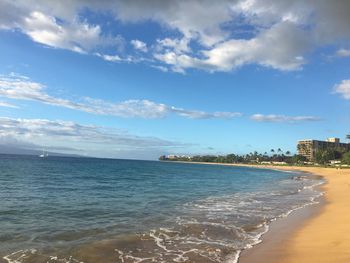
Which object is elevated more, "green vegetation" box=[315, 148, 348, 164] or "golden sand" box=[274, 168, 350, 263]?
"green vegetation" box=[315, 148, 348, 164]

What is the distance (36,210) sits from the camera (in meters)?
19.8

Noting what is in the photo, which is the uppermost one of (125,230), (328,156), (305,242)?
(328,156)

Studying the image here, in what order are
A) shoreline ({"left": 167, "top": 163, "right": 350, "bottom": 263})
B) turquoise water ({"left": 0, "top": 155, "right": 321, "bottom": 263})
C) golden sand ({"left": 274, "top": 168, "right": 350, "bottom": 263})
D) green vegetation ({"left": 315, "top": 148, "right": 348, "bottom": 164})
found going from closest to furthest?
golden sand ({"left": 274, "top": 168, "right": 350, "bottom": 263})
shoreline ({"left": 167, "top": 163, "right": 350, "bottom": 263})
turquoise water ({"left": 0, "top": 155, "right": 321, "bottom": 263})
green vegetation ({"left": 315, "top": 148, "right": 348, "bottom": 164})

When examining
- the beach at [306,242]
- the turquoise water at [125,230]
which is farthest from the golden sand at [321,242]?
the turquoise water at [125,230]

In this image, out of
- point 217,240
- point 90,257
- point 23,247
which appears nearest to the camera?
point 90,257

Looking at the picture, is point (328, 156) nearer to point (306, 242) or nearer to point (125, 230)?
point (306, 242)

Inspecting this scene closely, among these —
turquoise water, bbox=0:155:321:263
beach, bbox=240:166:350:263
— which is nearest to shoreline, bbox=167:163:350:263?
beach, bbox=240:166:350:263

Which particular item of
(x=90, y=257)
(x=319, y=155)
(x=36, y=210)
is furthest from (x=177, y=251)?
(x=319, y=155)

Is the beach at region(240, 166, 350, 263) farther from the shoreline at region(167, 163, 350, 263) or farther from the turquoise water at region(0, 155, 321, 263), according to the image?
the turquoise water at region(0, 155, 321, 263)

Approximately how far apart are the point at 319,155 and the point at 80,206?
180 meters

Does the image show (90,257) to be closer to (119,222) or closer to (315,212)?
(119,222)

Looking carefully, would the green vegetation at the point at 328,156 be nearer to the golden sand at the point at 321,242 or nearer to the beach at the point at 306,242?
the beach at the point at 306,242

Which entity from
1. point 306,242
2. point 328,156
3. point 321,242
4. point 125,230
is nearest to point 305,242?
point 306,242

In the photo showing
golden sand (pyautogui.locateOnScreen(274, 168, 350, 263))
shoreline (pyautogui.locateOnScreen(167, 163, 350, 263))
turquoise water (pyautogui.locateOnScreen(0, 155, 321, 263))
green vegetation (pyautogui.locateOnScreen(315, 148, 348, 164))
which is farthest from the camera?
green vegetation (pyautogui.locateOnScreen(315, 148, 348, 164))
